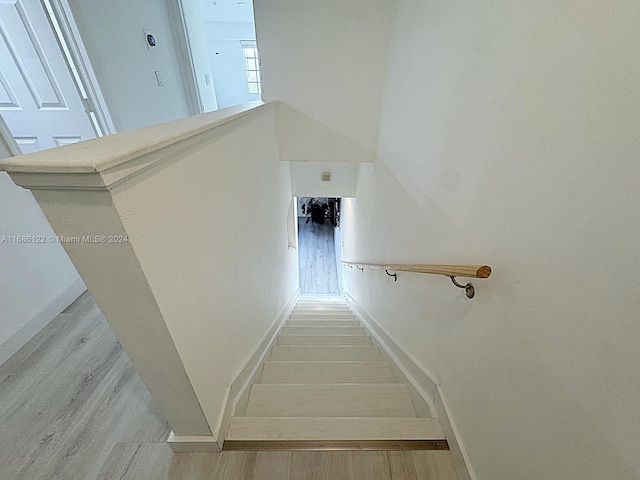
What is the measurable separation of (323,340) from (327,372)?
639mm

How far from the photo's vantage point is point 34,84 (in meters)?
1.76

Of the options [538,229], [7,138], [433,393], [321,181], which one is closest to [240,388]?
[433,393]

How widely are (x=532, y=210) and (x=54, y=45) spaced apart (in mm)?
2731

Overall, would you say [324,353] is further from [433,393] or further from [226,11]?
[226,11]

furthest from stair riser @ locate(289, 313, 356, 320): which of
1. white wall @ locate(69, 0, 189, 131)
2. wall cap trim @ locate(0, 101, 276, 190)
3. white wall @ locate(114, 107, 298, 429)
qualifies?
wall cap trim @ locate(0, 101, 276, 190)

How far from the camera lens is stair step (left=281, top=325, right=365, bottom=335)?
2484 mm

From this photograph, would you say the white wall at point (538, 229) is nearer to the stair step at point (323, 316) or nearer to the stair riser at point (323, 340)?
the stair riser at point (323, 340)

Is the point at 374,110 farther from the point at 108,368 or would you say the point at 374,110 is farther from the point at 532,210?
the point at 108,368

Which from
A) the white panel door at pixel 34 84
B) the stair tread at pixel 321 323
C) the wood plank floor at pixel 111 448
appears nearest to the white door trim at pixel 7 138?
the white panel door at pixel 34 84

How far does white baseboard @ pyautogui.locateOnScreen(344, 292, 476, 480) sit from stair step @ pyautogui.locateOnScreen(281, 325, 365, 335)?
663 mm

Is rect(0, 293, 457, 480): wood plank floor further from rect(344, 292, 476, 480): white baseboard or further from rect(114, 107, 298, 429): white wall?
rect(114, 107, 298, 429): white wall

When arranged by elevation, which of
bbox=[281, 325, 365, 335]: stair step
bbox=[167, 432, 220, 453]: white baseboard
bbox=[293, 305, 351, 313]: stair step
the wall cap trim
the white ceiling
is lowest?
bbox=[293, 305, 351, 313]: stair step

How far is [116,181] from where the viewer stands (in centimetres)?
49

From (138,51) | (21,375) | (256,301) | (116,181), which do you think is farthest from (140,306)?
(138,51)
